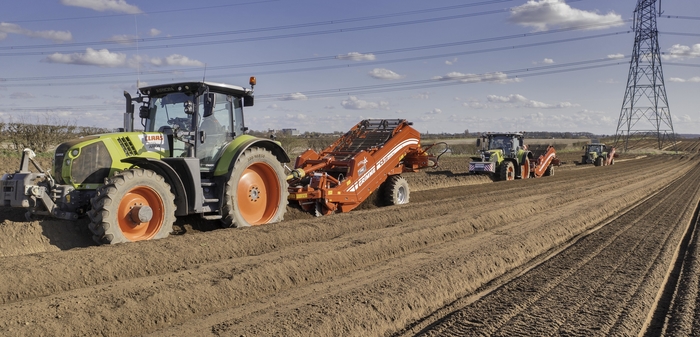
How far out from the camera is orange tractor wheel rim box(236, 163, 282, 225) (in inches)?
313

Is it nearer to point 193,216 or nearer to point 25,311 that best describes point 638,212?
point 193,216

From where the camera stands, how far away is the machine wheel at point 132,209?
5883 millimetres

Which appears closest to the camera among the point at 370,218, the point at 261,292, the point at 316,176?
the point at 261,292

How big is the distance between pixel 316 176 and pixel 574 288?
545 cm

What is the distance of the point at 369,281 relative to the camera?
5.48 metres

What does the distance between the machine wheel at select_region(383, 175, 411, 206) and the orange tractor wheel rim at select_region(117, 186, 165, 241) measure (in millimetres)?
6045

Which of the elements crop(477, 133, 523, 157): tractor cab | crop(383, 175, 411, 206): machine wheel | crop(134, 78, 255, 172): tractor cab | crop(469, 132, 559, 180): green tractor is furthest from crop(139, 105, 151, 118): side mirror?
crop(477, 133, 523, 157): tractor cab

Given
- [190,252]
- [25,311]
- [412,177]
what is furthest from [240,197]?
[412,177]

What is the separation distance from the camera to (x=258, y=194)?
323 inches

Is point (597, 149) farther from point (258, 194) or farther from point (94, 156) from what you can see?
point (94, 156)

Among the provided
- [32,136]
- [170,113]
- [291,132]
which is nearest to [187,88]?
[170,113]

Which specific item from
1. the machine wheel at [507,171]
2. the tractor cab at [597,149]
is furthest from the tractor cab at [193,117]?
the tractor cab at [597,149]

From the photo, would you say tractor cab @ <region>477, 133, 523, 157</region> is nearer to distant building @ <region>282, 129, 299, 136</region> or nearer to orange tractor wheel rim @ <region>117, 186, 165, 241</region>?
distant building @ <region>282, 129, 299, 136</region>

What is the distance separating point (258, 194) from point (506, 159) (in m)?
14.8
